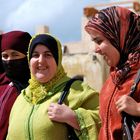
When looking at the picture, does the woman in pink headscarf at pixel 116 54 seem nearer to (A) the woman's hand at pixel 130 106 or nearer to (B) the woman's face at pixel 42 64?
(A) the woman's hand at pixel 130 106

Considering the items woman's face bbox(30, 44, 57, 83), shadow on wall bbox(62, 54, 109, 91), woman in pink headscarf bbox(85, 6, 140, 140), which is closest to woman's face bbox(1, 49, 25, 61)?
woman's face bbox(30, 44, 57, 83)

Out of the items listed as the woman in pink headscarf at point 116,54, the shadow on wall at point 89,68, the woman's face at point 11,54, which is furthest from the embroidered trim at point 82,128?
the shadow on wall at point 89,68

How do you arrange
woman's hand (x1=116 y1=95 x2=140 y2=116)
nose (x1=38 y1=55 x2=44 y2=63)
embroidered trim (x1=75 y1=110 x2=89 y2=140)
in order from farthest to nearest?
nose (x1=38 y1=55 x2=44 y2=63), embroidered trim (x1=75 y1=110 x2=89 y2=140), woman's hand (x1=116 y1=95 x2=140 y2=116)

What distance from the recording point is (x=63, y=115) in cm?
361

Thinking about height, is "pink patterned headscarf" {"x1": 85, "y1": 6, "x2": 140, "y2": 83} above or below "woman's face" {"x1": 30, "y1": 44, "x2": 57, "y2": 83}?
above

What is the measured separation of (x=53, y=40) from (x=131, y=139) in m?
1.19

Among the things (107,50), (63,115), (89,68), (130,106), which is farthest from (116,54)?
(89,68)

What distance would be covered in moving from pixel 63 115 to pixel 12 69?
914 mm

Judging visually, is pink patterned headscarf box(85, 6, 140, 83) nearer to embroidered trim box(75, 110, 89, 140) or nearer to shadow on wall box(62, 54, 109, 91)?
embroidered trim box(75, 110, 89, 140)

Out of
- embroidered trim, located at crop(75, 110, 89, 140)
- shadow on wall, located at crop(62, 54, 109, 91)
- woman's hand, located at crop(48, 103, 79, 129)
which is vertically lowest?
shadow on wall, located at crop(62, 54, 109, 91)

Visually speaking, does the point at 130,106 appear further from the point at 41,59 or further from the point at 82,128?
the point at 41,59

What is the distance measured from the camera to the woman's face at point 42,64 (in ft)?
12.4

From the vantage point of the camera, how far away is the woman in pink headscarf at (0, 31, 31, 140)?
4.29 m

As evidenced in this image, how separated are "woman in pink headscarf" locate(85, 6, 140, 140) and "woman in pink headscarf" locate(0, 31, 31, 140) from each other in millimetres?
1136
